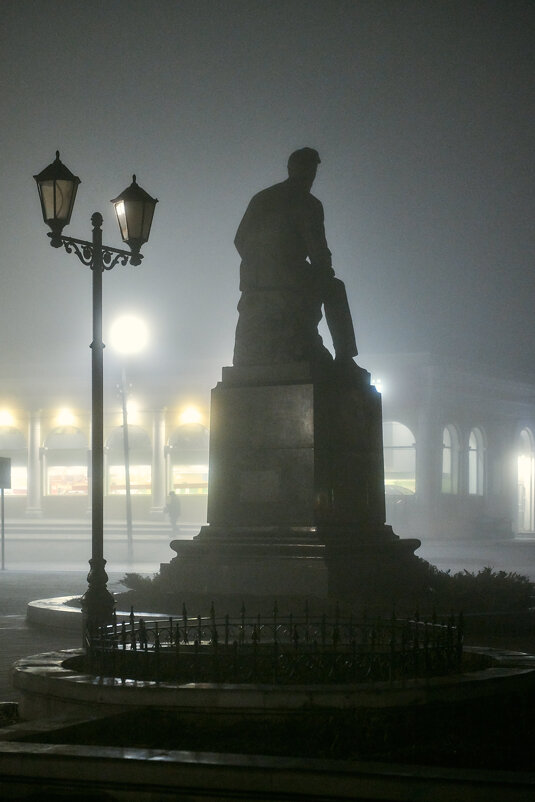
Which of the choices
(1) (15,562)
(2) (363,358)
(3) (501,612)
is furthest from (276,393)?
(2) (363,358)

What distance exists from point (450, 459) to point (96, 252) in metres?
47.5

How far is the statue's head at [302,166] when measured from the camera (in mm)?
15602

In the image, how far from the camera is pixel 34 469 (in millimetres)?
65812

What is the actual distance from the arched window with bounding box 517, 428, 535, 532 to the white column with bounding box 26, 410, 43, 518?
82.8ft

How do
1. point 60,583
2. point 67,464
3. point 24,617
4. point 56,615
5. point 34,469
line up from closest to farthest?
point 56,615, point 24,617, point 60,583, point 67,464, point 34,469

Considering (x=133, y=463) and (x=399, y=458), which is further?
(x=133, y=463)

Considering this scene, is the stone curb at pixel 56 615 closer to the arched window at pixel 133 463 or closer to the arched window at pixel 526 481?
the arched window at pixel 133 463

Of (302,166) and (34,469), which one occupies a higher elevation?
(302,166)

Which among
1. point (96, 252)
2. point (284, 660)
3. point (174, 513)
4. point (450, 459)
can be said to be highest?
point (96, 252)

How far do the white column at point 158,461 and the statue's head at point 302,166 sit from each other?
48.2 meters

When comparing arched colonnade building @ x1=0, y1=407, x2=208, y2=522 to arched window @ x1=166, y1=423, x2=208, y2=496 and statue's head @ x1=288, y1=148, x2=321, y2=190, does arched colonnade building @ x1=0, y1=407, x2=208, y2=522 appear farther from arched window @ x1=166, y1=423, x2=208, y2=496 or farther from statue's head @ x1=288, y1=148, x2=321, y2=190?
statue's head @ x1=288, y1=148, x2=321, y2=190

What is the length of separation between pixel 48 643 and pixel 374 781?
26.0 feet

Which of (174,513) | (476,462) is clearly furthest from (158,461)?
(476,462)

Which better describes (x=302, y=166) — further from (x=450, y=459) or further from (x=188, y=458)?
(x=188, y=458)
